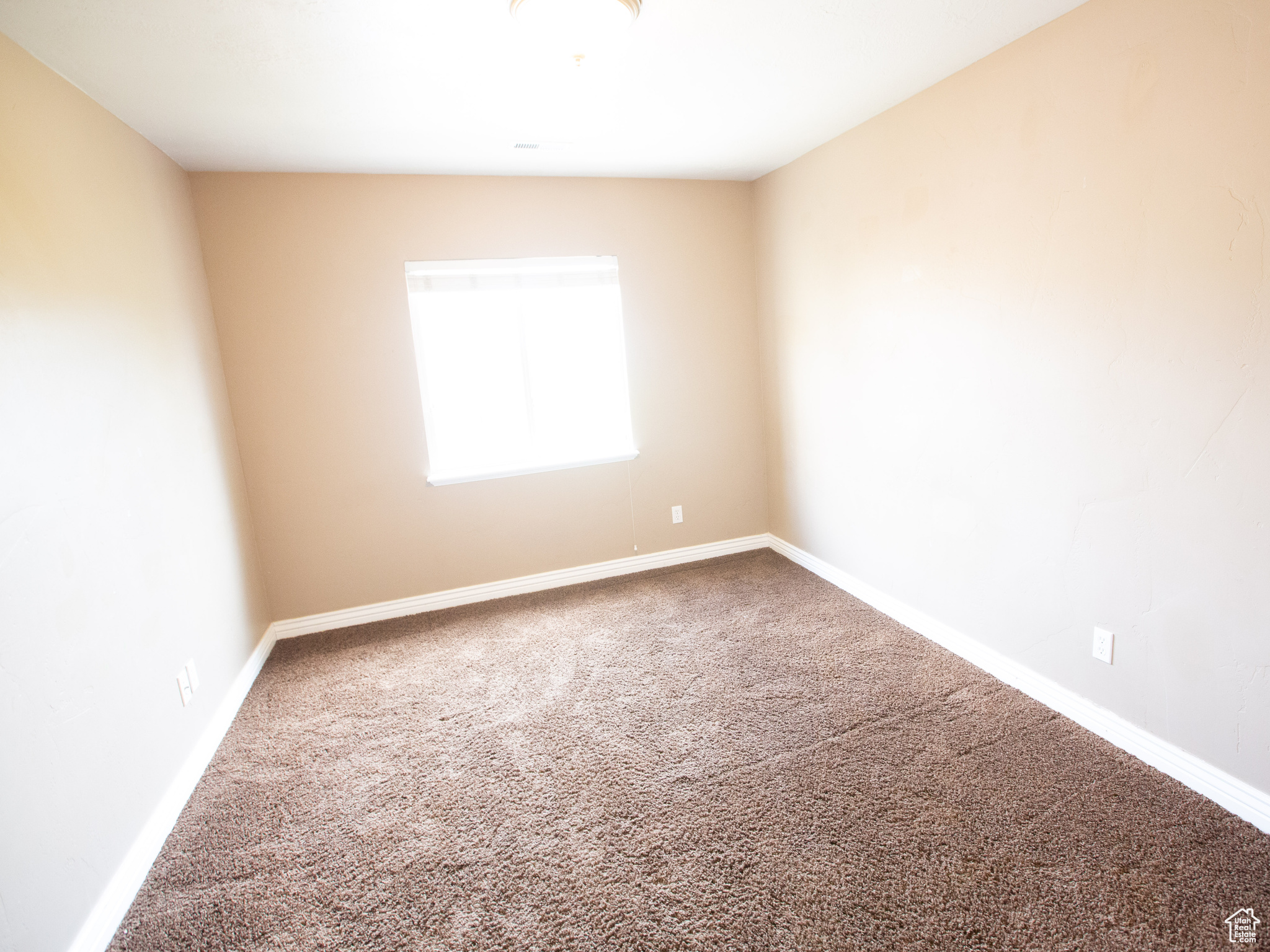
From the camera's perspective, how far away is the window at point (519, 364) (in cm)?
333

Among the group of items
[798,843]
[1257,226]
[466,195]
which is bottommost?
[798,843]

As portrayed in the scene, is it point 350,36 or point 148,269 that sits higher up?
point 350,36

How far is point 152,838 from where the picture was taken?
6.05 feet

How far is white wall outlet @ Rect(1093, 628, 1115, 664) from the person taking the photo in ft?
6.73

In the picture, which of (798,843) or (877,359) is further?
(877,359)

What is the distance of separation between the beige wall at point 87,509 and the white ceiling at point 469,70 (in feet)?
0.78

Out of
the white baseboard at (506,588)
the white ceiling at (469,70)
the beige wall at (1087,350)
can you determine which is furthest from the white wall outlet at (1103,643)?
the white baseboard at (506,588)

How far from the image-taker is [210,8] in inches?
63.3

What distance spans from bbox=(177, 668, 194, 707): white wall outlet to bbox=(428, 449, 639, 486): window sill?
56.4 inches

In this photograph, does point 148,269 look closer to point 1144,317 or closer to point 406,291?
point 406,291

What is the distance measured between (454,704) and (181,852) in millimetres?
948

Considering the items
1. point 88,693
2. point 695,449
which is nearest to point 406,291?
point 695,449
